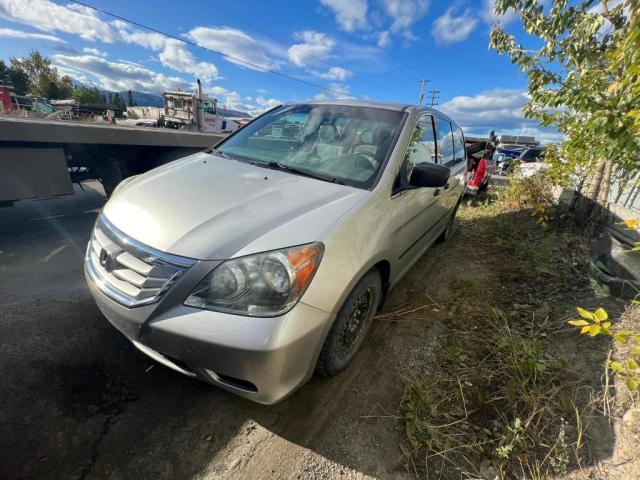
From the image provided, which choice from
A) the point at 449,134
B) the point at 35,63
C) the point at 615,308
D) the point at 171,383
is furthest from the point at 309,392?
the point at 35,63

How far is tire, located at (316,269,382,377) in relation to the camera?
1780mm

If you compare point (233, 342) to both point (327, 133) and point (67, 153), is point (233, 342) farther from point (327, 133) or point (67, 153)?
point (67, 153)

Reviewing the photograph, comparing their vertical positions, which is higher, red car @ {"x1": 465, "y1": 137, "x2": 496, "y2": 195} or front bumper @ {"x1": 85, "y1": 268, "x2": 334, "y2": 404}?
red car @ {"x1": 465, "y1": 137, "x2": 496, "y2": 195}

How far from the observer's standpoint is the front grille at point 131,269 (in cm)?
144

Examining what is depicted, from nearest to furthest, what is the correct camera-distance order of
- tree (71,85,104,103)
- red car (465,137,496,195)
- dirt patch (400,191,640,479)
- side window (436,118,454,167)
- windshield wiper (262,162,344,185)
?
dirt patch (400,191,640,479)
windshield wiper (262,162,344,185)
side window (436,118,454,167)
red car (465,137,496,195)
tree (71,85,104,103)

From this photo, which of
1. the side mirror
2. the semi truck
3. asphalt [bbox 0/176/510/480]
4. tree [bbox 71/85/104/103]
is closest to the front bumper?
asphalt [bbox 0/176/510/480]

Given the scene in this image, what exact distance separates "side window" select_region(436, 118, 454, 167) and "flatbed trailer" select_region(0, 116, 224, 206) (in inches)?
145

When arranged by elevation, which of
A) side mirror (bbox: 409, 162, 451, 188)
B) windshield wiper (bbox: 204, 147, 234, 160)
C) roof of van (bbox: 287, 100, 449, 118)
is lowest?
windshield wiper (bbox: 204, 147, 234, 160)

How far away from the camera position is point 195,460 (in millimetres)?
1573

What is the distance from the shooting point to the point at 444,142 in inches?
140

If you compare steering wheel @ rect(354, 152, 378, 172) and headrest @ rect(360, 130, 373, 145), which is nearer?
steering wheel @ rect(354, 152, 378, 172)

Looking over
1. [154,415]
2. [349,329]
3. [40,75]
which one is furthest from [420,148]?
[40,75]

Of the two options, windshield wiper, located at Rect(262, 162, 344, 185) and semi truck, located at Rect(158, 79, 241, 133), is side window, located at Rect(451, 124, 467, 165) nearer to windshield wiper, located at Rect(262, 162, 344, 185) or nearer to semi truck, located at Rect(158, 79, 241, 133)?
windshield wiper, located at Rect(262, 162, 344, 185)

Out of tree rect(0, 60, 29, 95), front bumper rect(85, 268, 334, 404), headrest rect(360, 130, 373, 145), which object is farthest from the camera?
tree rect(0, 60, 29, 95)
